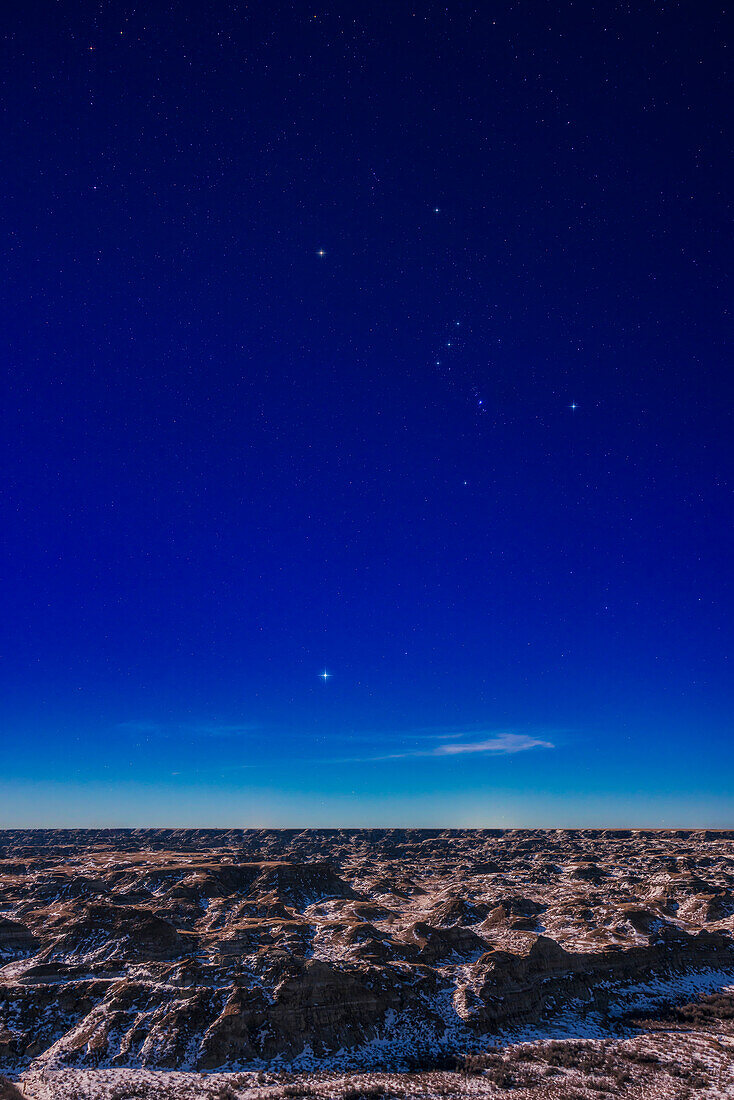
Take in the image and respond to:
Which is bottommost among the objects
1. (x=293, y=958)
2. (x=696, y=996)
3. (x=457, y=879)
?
(x=457, y=879)

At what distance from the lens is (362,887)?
117 m

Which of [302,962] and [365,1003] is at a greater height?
[302,962]

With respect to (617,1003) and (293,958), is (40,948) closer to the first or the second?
(293,958)

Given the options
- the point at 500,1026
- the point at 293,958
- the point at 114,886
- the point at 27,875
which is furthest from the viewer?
the point at 27,875

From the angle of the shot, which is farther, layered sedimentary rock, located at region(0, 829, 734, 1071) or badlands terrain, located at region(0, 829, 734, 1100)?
layered sedimentary rock, located at region(0, 829, 734, 1071)

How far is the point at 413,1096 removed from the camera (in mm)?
36812

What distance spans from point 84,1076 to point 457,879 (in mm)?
112070

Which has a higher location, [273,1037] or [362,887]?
[273,1037]

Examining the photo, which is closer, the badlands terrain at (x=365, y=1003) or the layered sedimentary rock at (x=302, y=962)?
the badlands terrain at (x=365, y=1003)

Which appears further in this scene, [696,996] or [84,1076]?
[696,996]

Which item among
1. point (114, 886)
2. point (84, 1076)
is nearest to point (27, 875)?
point (114, 886)

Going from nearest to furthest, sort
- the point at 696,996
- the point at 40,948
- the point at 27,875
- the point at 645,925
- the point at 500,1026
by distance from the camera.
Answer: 1. the point at 500,1026
2. the point at 696,996
3. the point at 40,948
4. the point at 645,925
5. the point at 27,875

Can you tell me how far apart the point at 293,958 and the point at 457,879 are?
96.3m

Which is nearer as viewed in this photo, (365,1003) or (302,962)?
(365,1003)
